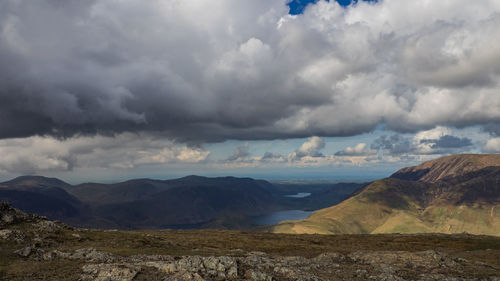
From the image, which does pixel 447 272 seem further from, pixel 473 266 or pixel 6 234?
pixel 6 234

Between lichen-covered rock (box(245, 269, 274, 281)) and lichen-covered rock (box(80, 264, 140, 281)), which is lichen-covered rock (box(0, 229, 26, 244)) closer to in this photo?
lichen-covered rock (box(80, 264, 140, 281))

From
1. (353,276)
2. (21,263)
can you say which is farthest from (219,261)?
(21,263)

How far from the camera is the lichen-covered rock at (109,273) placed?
24.4 meters

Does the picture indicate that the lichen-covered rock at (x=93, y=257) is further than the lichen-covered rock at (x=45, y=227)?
No

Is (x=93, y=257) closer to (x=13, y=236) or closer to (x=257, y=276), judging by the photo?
(x=13, y=236)

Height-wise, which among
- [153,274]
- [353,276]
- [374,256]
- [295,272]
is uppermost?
[153,274]

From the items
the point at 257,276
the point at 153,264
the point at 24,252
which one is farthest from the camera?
the point at 24,252

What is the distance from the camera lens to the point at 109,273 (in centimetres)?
2481

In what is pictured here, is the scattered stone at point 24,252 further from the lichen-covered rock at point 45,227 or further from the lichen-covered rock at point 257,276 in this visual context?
the lichen-covered rock at point 257,276

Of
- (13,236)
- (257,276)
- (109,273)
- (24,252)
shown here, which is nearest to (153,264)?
(109,273)

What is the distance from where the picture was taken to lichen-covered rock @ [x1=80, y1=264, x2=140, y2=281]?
24.4 metres

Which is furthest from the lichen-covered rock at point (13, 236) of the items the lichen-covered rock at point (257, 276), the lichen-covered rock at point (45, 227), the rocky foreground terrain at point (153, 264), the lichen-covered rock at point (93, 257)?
the lichen-covered rock at point (257, 276)

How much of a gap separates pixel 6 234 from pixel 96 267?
28.3 m

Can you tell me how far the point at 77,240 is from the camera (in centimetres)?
5106
